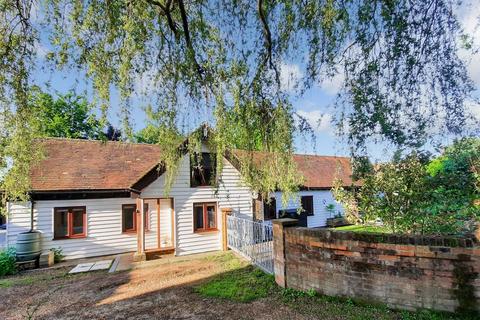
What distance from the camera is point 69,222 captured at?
10203 millimetres

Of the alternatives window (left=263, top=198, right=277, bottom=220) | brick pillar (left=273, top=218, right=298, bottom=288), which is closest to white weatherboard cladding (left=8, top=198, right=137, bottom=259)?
→ window (left=263, top=198, right=277, bottom=220)

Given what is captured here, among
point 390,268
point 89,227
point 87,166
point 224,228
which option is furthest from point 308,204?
point 87,166

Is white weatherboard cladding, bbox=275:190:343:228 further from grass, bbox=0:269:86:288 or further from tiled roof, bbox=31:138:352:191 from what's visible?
grass, bbox=0:269:86:288

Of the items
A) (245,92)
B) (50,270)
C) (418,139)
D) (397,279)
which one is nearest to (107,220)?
(50,270)

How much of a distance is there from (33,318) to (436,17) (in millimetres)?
8126

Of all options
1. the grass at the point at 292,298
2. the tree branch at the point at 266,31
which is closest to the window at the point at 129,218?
the grass at the point at 292,298

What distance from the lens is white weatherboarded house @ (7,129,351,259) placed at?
9883 millimetres

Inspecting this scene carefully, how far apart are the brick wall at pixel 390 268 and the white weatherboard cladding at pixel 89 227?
7971mm

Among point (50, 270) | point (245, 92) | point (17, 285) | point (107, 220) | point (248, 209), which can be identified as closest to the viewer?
point (245, 92)

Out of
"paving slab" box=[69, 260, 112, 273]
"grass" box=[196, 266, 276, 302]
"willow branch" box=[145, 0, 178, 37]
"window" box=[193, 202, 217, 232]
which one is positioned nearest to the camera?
"willow branch" box=[145, 0, 178, 37]

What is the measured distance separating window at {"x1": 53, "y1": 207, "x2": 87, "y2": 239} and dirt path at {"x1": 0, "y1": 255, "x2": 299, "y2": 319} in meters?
1.69

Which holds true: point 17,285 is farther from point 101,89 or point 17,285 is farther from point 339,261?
point 339,261

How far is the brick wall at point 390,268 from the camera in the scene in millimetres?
3938

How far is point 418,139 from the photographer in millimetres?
2781
